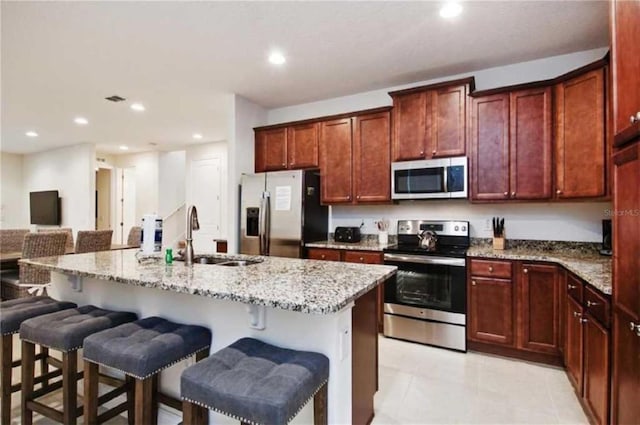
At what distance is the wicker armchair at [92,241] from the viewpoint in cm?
411

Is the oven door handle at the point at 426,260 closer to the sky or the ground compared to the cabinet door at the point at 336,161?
closer to the ground

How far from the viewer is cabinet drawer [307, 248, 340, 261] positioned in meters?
3.50

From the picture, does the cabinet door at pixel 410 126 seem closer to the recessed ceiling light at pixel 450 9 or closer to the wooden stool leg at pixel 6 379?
the recessed ceiling light at pixel 450 9

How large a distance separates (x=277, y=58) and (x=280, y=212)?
5.17 ft

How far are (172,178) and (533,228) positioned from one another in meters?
6.87

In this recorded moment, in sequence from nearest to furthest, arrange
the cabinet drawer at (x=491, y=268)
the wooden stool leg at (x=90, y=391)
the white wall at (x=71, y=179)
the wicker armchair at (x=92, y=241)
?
1. the wooden stool leg at (x=90, y=391)
2. the cabinet drawer at (x=491, y=268)
3. the wicker armchair at (x=92, y=241)
4. the white wall at (x=71, y=179)

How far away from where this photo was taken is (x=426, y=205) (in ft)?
11.9

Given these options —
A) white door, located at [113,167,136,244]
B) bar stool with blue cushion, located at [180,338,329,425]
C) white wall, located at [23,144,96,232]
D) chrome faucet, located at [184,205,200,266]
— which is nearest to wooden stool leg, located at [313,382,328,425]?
bar stool with blue cushion, located at [180,338,329,425]

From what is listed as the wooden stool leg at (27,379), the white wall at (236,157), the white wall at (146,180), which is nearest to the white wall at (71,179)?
the white wall at (146,180)

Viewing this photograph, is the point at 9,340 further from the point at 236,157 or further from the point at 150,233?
the point at 236,157

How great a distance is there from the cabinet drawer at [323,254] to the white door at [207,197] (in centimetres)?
334

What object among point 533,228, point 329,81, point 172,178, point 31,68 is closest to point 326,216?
point 329,81

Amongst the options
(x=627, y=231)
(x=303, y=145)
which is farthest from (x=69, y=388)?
(x=303, y=145)

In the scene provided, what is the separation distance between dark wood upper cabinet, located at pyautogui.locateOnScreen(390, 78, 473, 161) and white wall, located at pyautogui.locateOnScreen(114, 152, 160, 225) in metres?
5.99
